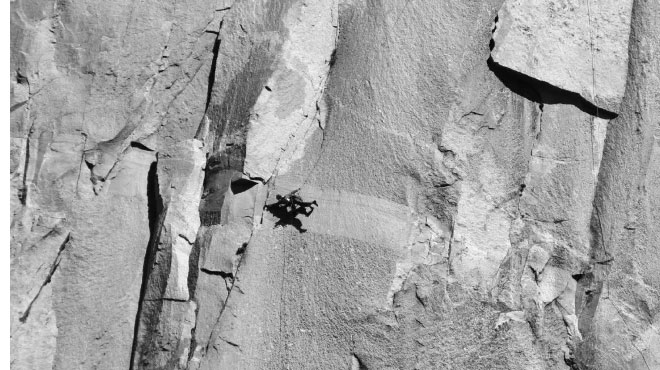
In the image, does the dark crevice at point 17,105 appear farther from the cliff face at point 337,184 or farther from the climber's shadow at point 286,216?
the climber's shadow at point 286,216

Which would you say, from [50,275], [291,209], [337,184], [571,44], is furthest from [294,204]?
[571,44]

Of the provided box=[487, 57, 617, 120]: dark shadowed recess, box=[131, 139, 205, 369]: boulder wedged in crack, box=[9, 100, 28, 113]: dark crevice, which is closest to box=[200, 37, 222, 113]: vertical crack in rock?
box=[131, 139, 205, 369]: boulder wedged in crack

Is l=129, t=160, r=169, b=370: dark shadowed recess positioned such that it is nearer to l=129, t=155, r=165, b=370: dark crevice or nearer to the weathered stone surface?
l=129, t=155, r=165, b=370: dark crevice

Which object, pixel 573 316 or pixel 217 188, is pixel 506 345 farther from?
pixel 217 188

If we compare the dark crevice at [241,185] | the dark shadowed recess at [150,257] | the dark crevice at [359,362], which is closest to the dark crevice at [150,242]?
the dark shadowed recess at [150,257]

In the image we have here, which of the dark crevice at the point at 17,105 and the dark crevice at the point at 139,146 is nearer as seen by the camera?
the dark crevice at the point at 17,105

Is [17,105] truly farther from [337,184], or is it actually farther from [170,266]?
[337,184]
